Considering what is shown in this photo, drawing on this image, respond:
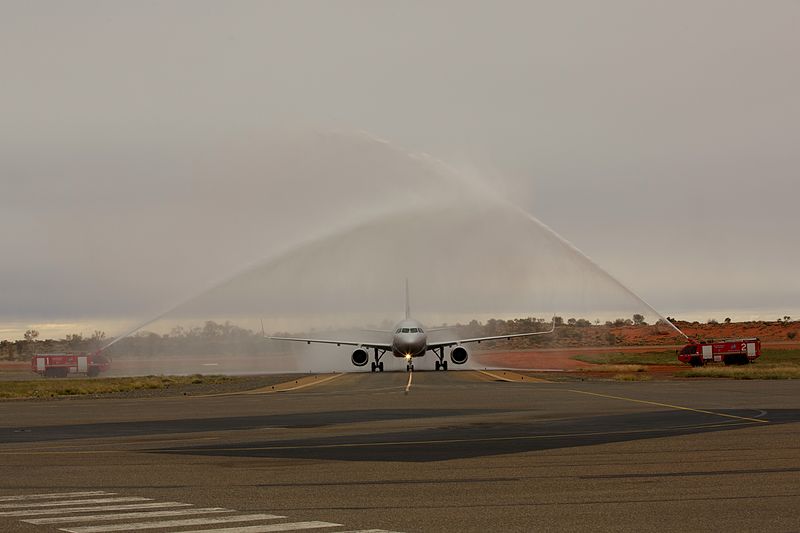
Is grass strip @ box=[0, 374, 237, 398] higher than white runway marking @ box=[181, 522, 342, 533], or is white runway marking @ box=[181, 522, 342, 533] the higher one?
white runway marking @ box=[181, 522, 342, 533]

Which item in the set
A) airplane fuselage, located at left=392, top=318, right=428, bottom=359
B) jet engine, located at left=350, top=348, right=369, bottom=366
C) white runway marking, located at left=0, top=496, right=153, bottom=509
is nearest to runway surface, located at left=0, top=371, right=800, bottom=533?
white runway marking, located at left=0, top=496, right=153, bottom=509

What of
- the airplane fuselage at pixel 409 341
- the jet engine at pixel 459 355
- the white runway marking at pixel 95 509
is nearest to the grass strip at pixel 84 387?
the airplane fuselage at pixel 409 341

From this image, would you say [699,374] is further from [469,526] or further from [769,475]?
[469,526]

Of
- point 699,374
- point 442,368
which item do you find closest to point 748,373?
point 699,374

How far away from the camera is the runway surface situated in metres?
14.4

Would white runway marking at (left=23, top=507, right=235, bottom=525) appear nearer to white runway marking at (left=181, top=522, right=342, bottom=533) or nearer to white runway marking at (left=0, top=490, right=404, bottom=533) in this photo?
white runway marking at (left=0, top=490, right=404, bottom=533)

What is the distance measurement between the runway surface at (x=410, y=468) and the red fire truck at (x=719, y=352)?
45269 mm

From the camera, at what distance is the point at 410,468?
66.5 feet

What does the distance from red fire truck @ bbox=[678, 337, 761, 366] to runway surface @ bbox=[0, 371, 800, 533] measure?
149 feet

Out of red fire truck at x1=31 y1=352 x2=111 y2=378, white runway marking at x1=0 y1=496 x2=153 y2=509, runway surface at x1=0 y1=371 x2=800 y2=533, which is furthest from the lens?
red fire truck at x1=31 y1=352 x2=111 y2=378

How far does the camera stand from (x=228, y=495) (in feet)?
55.6

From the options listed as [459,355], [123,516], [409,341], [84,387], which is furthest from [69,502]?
[459,355]

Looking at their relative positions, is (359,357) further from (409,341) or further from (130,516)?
(130,516)

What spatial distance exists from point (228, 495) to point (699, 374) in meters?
56.6
